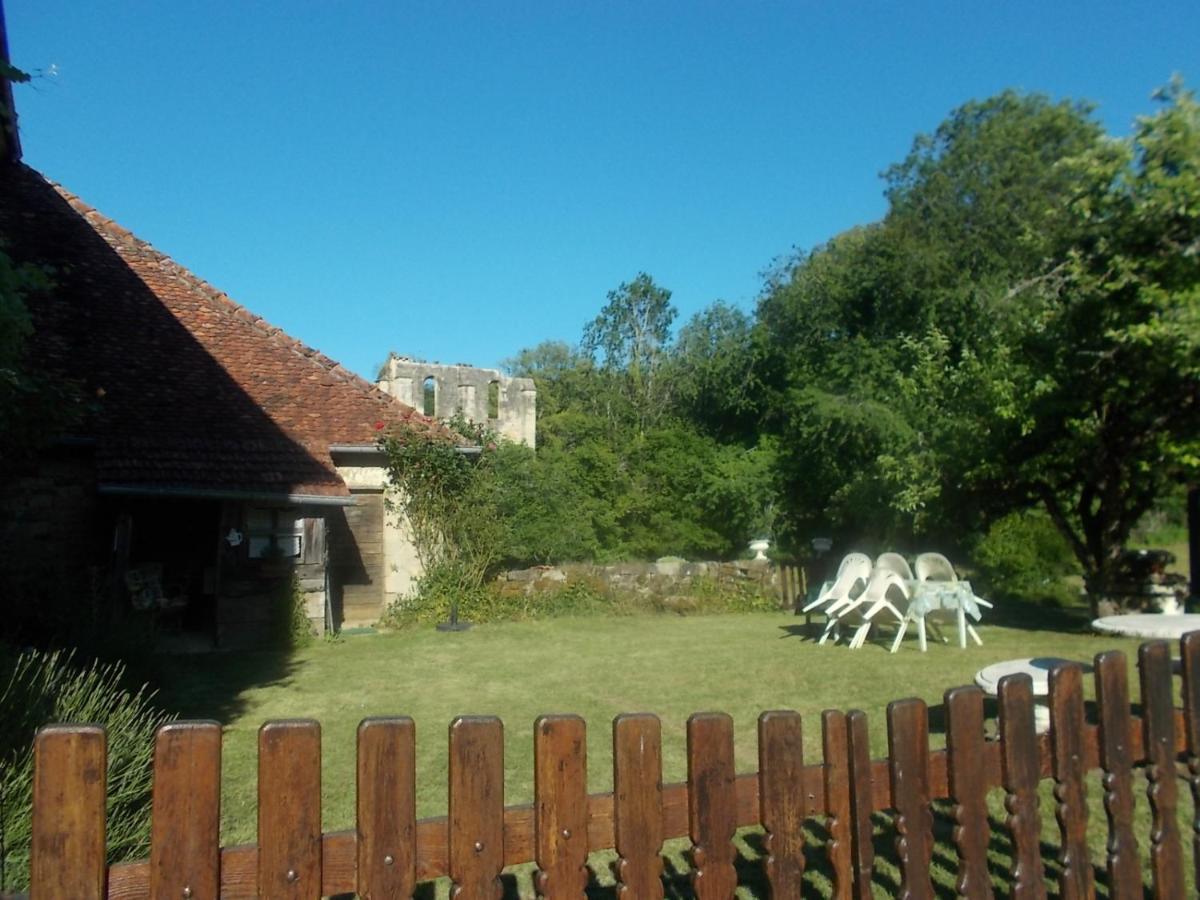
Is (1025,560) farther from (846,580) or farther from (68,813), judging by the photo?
(68,813)

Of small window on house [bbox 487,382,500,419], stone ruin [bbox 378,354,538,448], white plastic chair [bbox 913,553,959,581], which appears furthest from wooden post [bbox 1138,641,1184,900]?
small window on house [bbox 487,382,500,419]

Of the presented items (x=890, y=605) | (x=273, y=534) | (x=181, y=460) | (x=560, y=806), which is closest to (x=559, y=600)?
(x=273, y=534)

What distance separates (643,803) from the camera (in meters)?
2.18

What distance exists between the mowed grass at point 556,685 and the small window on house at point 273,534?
1.24 metres

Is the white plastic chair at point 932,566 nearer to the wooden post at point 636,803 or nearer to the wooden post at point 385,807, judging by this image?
the wooden post at point 636,803

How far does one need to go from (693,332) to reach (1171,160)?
29.0m

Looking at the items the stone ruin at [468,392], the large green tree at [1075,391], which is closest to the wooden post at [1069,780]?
the large green tree at [1075,391]

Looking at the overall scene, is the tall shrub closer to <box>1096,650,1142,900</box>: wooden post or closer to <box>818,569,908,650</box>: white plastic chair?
<box>1096,650,1142,900</box>: wooden post

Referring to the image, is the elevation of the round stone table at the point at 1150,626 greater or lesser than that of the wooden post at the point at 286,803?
lesser

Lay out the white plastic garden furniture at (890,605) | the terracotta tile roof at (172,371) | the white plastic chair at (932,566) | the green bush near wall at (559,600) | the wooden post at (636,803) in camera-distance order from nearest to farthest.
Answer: the wooden post at (636,803) → the white plastic garden furniture at (890,605) → the white plastic chair at (932,566) → the terracotta tile roof at (172,371) → the green bush near wall at (559,600)

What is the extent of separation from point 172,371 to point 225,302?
98.4 inches

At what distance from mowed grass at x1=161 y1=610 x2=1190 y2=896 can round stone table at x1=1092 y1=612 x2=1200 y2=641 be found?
0.61 meters

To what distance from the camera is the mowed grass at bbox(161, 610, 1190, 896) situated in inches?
212

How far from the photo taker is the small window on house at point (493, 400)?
34.5 metres
